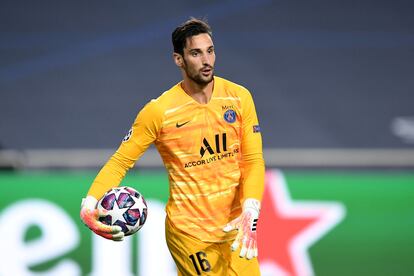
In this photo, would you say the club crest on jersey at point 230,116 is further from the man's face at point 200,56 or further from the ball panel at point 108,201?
the ball panel at point 108,201

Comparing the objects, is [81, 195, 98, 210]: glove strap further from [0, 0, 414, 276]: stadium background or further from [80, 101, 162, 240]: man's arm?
[0, 0, 414, 276]: stadium background

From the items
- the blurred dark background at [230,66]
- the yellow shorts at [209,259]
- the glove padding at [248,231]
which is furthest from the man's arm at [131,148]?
the blurred dark background at [230,66]

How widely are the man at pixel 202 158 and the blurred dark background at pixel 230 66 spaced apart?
4.29m

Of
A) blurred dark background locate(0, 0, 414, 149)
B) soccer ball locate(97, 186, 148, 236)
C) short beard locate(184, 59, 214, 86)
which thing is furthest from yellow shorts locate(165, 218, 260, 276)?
blurred dark background locate(0, 0, 414, 149)

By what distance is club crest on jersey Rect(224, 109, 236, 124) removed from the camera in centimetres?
604

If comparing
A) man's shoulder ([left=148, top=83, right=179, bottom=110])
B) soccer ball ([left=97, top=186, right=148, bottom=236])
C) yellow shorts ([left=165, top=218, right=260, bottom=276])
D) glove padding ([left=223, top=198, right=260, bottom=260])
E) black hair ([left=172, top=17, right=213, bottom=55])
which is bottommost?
yellow shorts ([left=165, top=218, right=260, bottom=276])

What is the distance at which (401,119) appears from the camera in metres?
10.6

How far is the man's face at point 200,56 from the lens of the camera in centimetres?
588

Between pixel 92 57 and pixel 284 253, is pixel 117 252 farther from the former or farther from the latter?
pixel 92 57

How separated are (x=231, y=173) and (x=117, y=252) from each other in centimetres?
238

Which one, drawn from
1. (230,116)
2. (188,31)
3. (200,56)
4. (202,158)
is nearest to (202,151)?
(202,158)

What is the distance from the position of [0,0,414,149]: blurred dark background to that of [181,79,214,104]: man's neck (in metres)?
4.29

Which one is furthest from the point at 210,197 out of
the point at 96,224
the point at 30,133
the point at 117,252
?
the point at 30,133

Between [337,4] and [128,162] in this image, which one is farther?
[337,4]
